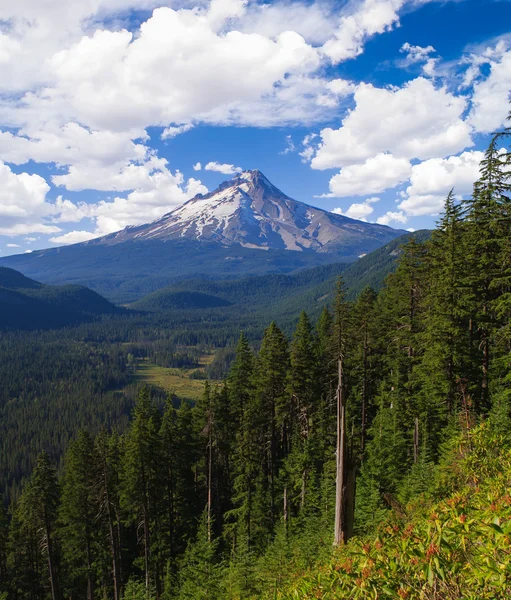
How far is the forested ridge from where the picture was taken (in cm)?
2081

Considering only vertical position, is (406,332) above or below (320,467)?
above

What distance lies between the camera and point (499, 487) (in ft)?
25.2

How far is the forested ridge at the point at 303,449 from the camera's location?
2081cm

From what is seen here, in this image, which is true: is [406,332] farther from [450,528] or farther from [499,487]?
[450,528]

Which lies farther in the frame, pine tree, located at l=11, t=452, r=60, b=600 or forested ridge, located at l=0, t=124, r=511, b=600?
pine tree, located at l=11, t=452, r=60, b=600

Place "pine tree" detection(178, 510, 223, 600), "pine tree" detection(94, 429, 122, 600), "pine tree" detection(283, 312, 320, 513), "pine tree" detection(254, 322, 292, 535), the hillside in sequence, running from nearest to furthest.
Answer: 1. the hillside
2. "pine tree" detection(178, 510, 223, 600)
3. "pine tree" detection(283, 312, 320, 513)
4. "pine tree" detection(94, 429, 122, 600)
5. "pine tree" detection(254, 322, 292, 535)

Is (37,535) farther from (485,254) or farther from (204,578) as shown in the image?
(485,254)

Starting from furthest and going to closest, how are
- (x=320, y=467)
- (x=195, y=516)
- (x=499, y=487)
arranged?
1. (x=195, y=516)
2. (x=320, y=467)
3. (x=499, y=487)

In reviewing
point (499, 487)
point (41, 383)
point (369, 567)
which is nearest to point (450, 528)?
point (369, 567)

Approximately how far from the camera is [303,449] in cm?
3450

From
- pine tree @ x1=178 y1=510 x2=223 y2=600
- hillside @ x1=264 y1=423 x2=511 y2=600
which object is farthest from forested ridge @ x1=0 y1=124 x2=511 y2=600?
hillside @ x1=264 y1=423 x2=511 y2=600

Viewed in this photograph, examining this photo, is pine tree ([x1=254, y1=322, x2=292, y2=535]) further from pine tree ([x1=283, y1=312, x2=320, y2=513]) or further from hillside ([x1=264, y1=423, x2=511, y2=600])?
hillside ([x1=264, y1=423, x2=511, y2=600])

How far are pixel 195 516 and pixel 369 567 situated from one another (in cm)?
4009

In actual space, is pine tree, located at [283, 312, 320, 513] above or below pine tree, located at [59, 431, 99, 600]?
above
